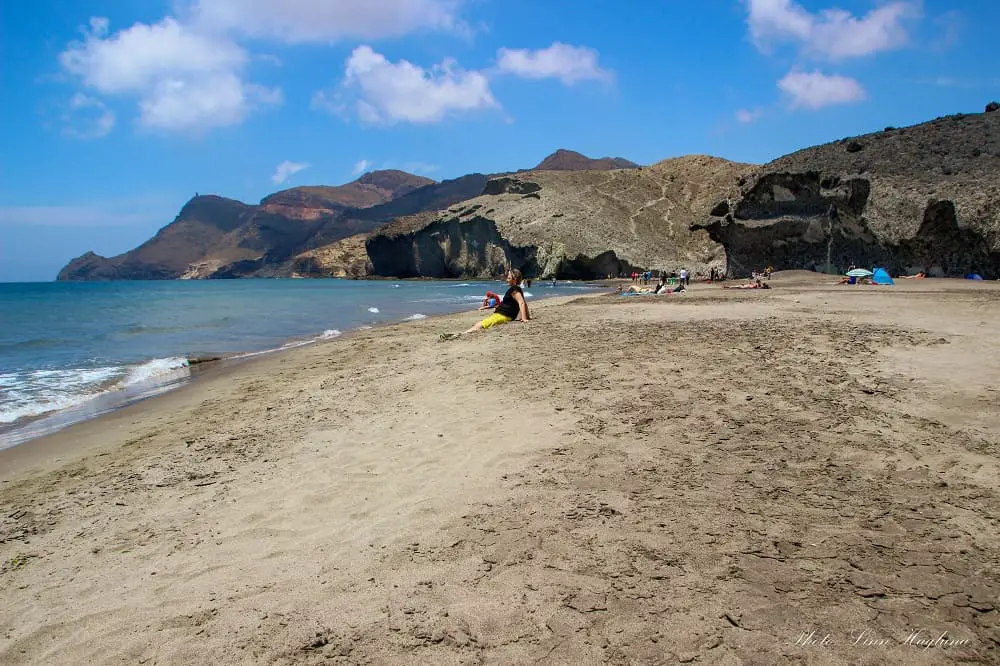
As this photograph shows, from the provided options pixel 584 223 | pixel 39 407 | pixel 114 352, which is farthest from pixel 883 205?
pixel 584 223

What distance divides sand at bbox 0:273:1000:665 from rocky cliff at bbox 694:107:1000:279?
20.3 m

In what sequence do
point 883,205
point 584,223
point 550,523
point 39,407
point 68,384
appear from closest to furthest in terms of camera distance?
point 550,523
point 39,407
point 68,384
point 883,205
point 584,223

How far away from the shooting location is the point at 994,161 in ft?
72.7

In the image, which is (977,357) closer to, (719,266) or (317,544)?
(317,544)

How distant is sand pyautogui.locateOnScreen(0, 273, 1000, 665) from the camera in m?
2.22

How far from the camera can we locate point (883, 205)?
25.1 metres

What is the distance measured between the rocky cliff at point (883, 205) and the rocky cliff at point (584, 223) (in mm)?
14262

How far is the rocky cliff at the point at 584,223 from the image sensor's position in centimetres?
5766

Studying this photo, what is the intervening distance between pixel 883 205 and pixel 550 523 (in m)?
28.7

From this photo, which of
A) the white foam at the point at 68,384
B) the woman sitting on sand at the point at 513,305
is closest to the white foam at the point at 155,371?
the white foam at the point at 68,384

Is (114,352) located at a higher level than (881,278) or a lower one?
lower

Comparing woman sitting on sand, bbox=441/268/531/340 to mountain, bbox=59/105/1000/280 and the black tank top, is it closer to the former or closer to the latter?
the black tank top

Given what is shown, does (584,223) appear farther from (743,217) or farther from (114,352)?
(114,352)

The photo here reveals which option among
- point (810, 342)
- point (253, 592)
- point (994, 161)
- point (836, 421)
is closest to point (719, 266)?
point (994, 161)
